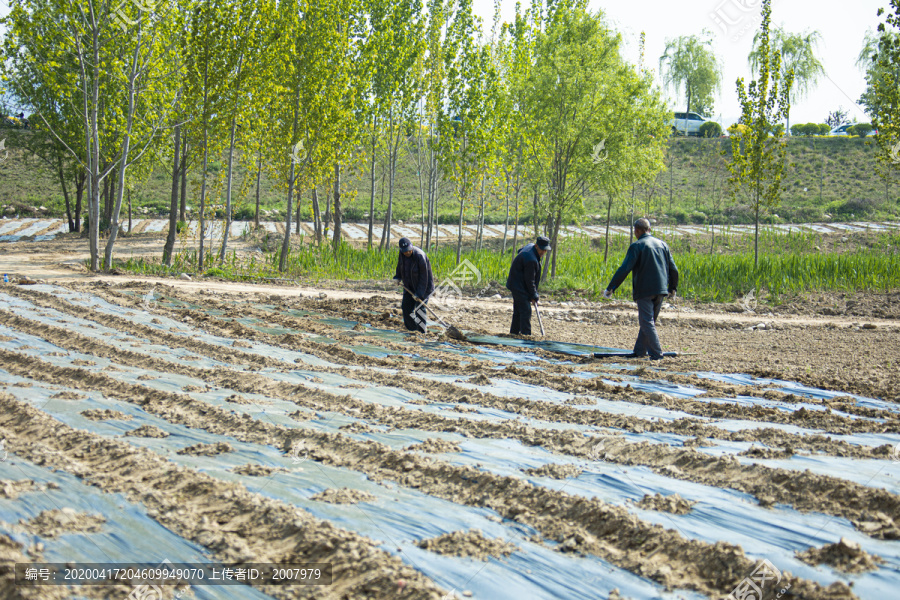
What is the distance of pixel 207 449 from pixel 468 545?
2085mm

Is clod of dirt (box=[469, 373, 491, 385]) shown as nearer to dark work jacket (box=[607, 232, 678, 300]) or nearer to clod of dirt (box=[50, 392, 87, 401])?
dark work jacket (box=[607, 232, 678, 300])

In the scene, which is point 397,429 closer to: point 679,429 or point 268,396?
point 268,396

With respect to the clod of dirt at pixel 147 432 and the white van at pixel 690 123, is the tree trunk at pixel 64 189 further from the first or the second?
the white van at pixel 690 123

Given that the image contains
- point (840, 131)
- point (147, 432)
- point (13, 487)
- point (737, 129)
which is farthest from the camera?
point (840, 131)

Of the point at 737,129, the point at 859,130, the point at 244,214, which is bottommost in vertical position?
the point at 244,214

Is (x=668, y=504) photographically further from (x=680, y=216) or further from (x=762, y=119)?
(x=680, y=216)

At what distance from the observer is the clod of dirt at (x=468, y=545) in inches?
121

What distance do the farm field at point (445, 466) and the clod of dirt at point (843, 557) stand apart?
12 millimetres

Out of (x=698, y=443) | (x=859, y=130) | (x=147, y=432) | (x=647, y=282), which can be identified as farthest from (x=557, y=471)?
(x=859, y=130)

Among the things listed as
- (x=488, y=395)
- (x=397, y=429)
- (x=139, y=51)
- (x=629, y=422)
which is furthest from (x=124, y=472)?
(x=139, y=51)

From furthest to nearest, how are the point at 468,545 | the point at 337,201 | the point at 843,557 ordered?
the point at 337,201 → the point at 468,545 → the point at 843,557

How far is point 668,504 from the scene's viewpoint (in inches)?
141

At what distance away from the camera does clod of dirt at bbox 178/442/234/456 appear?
4.27 meters

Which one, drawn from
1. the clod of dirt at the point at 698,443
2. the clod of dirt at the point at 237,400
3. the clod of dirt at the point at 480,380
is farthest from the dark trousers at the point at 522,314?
the clod of dirt at the point at 698,443
